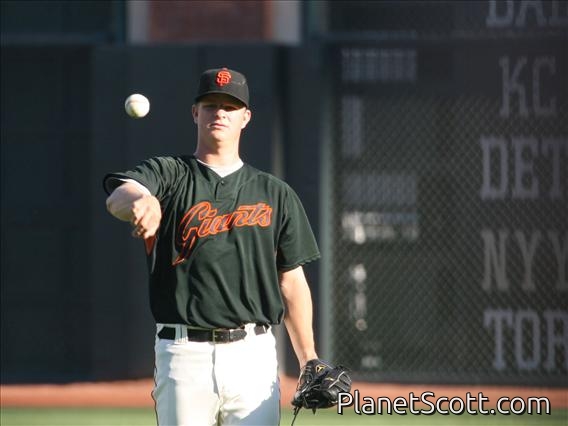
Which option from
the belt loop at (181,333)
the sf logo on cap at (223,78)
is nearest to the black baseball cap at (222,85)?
the sf logo on cap at (223,78)

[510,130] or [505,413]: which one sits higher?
[510,130]

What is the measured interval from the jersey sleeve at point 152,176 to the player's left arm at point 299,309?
54cm

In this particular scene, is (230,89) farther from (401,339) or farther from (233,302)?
(401,339)

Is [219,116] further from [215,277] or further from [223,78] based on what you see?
[215,277]

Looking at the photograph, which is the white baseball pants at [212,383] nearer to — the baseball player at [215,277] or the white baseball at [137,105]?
the baseball player at [215,277]

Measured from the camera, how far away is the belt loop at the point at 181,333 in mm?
4172

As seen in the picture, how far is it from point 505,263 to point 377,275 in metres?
0.95

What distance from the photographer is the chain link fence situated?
9.40 metres

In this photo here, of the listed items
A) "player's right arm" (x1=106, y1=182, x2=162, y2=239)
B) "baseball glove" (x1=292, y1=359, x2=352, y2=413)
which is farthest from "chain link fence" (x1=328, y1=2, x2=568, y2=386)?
"player's right arm" (x1=106, y1=182, x2=162, y2=239)

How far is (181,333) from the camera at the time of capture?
4.18 metres

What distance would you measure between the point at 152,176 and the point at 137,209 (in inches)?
16.5

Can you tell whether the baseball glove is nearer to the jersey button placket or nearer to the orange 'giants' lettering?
the orange 'giants' lettering

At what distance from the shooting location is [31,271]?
33.0 ft

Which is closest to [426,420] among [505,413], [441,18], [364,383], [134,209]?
[505,413]
